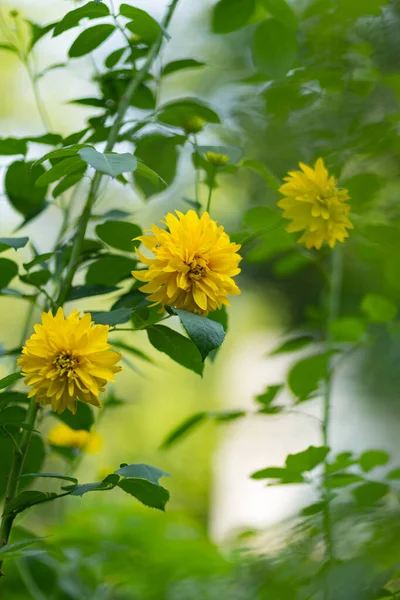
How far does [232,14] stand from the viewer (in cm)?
74

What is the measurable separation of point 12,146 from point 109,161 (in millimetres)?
209

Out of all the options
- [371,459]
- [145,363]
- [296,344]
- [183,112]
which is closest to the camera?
[183,112]

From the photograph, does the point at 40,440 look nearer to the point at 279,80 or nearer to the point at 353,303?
the point at 279,80

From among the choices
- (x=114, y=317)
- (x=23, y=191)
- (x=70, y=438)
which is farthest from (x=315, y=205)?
(x=70, y=438)

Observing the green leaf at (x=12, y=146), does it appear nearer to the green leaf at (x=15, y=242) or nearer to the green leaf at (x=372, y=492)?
the green leaf at (x=15, y=242)

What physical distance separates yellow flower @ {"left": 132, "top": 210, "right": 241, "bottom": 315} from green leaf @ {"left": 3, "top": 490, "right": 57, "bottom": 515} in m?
0.17

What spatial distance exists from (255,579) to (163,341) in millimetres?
250

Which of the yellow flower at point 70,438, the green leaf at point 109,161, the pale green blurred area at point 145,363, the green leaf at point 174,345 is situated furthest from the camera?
the pale green blurred area at point 145,363

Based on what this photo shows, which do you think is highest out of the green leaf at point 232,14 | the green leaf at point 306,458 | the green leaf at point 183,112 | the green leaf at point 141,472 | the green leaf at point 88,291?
the green leaf at point 232,14

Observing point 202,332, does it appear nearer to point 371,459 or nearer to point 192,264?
point 192,264

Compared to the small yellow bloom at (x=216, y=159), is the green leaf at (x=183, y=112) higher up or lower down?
higher up

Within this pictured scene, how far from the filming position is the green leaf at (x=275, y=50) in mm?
721

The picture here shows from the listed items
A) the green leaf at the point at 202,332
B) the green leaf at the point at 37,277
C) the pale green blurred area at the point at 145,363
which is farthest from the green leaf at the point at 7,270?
the pale green blurred area at the point at 145,363

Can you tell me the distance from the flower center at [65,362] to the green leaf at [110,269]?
0.15 meters
